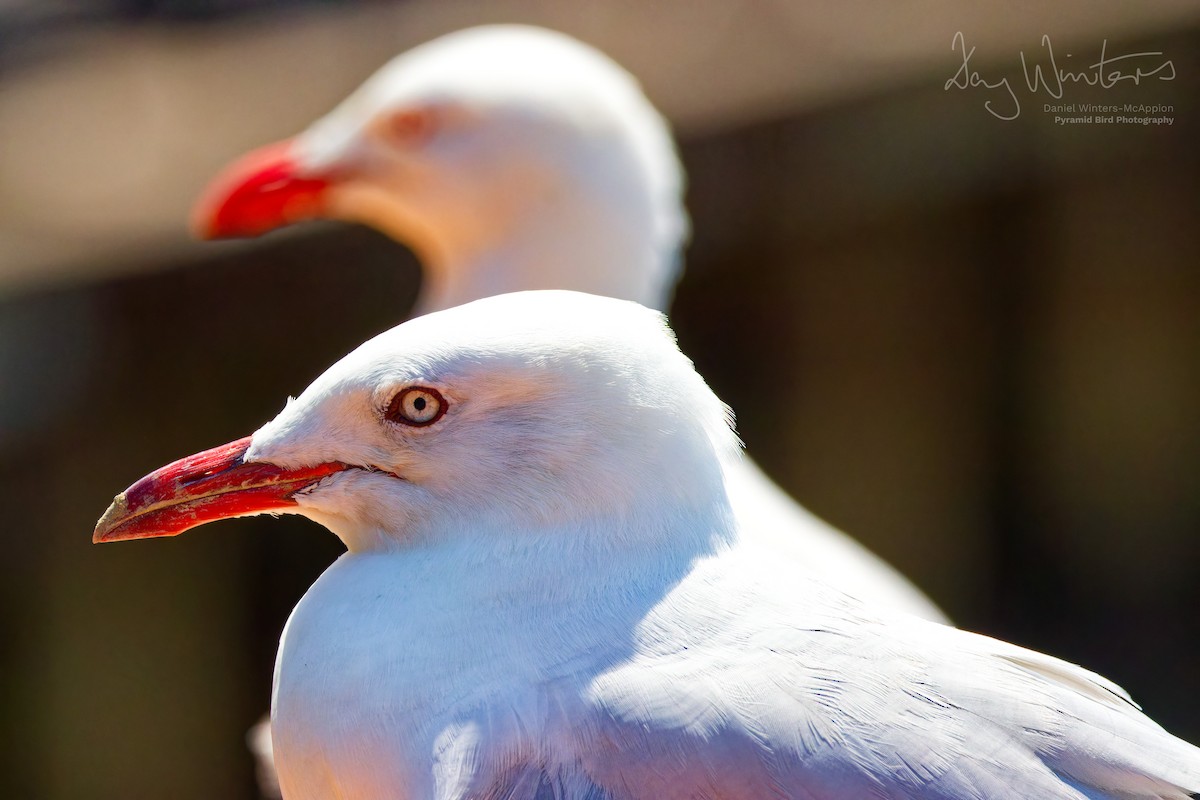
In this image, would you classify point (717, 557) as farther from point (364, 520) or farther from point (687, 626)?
point (364, 520)

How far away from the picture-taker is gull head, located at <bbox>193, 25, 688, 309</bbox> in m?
3.22

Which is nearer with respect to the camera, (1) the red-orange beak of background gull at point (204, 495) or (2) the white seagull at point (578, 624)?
(2) the white seagull at point (578, 624)

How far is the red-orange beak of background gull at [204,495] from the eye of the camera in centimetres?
192

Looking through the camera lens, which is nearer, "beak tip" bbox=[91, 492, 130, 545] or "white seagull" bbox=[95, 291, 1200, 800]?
"white seagull" bbox=[95, 291, 1200, 800]

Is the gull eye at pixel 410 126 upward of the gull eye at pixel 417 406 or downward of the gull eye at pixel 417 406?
upward

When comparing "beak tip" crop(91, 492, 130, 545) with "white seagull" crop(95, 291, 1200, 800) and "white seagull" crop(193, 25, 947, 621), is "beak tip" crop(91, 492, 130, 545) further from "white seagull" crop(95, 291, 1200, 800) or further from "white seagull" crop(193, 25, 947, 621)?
"white seagull" crop(193, 25, 947, 621)

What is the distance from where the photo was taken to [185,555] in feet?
18.5

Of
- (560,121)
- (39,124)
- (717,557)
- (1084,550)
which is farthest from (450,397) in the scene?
(39,124)

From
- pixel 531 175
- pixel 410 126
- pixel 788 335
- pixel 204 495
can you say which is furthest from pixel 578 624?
pixel 788 335
